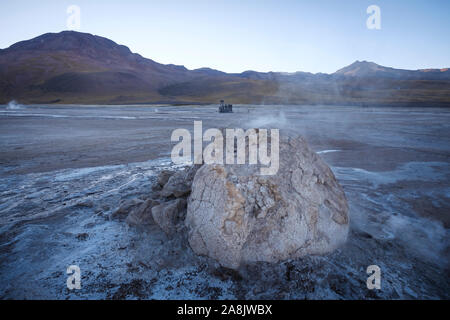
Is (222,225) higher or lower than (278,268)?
higher

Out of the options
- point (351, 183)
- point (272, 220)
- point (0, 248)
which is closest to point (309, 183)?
point (272, 220)

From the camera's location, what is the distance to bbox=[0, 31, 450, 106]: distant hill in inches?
1489

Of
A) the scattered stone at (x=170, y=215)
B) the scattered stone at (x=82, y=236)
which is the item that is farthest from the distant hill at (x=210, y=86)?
Result: the scattered stone at (x=82, y=236)

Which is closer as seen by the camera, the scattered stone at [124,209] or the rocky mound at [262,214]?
the rocky mound at [262,214]

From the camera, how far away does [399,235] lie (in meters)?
2.58

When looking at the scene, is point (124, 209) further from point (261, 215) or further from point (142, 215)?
point (261, 215)

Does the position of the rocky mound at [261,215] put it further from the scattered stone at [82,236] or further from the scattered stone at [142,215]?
the scattered stone at [82,236]

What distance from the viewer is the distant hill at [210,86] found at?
37.8 metres

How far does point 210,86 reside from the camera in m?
60.4

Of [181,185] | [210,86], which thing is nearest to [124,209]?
[181,185]

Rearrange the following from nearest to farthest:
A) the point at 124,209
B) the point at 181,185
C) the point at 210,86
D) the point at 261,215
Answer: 1. the point at 261,215
2. the point at 181,185
3. the point at 124,209
4. the point at 210,86
